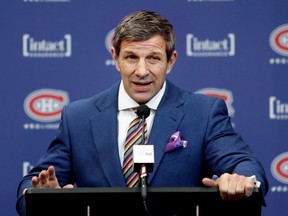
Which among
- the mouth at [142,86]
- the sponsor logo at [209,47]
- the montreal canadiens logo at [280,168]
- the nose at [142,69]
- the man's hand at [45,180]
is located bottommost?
the montreal canadiens logo at [280,168]

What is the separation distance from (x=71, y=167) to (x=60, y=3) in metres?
1.65

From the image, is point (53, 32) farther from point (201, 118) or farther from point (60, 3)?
point (201, 118)

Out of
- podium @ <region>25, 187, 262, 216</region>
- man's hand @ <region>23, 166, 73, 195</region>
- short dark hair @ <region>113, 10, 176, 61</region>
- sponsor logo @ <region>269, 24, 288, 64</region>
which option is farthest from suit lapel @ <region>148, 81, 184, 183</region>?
sponsor logo @ <region>269, 24, 288, 64</region>

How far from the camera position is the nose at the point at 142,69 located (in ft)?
10.4

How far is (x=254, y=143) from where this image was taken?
460cm

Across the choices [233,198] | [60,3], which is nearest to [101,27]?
[60,3]

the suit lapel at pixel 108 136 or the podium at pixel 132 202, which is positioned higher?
the suit lapel at pixel 108 136

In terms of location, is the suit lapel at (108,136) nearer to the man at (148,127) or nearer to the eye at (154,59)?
the man at (148,127)

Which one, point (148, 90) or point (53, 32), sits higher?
Result: point (53, 32)

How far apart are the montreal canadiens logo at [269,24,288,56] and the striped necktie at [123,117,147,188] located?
5.26ft

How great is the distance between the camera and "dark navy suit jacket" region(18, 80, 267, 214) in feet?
10.3

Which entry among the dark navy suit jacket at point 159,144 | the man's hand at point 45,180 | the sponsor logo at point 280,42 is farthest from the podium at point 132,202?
the sponsor logo at point 280,42

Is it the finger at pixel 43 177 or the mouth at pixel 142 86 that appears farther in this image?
the mouth at pixel 142 86

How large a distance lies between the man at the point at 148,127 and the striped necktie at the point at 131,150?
24mm
